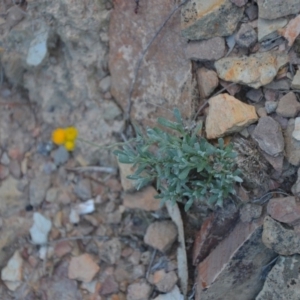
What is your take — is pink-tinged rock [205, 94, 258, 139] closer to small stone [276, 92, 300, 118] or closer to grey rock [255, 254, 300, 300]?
small stone [276, 92, 300, 118]

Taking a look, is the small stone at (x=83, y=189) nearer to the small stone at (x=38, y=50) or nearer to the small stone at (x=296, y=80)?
the small stone at (x=38, y=50)

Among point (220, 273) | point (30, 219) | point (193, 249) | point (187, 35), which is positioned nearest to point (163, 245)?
point (193, 249)

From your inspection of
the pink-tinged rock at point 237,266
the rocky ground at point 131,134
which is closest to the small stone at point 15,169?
the rocky ground at point 131,134

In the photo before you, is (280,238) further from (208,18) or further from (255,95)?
(208,18)

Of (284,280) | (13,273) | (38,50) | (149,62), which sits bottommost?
(284,280)

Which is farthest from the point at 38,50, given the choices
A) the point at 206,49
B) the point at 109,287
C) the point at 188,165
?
the point at 109,287

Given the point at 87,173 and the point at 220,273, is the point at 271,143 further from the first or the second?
the point at 87,173

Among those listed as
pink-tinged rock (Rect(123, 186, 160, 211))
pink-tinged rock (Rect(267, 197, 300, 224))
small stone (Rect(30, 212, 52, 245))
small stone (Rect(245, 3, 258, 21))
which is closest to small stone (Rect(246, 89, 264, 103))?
small stone (Rect(245, 3, 258, 21))
